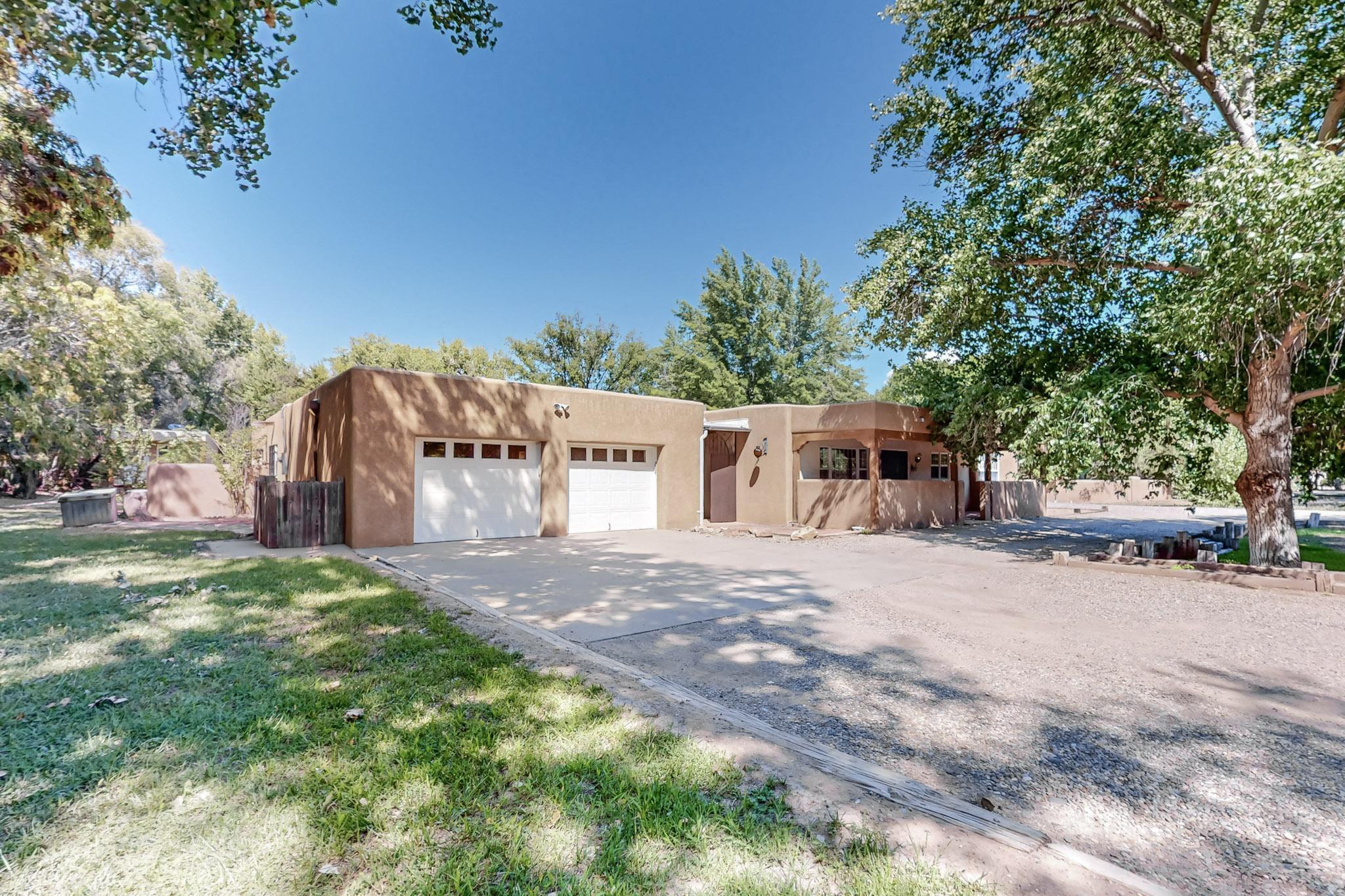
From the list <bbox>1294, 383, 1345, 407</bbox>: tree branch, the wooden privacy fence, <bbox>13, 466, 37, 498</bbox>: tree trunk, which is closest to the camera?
<bbox>1294, 383, 1345, 407</bbox>: tree branch

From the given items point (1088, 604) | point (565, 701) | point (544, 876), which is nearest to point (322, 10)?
point (565, 701)

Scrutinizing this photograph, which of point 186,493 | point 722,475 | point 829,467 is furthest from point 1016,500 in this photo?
point 186,493

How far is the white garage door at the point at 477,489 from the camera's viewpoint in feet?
37.7

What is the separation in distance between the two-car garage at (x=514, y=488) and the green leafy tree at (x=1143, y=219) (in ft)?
23.2

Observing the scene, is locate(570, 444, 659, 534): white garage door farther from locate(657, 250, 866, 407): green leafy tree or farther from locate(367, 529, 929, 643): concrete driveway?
locate(657, 250, 866, 407): green leafy tree

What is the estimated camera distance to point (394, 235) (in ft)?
75.1

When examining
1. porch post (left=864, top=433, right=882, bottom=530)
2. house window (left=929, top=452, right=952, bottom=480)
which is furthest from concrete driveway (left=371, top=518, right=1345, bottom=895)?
house window (left=929, top=452, right=952, bottom=480)

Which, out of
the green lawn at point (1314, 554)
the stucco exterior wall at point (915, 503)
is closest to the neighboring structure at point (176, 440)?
the stucco exterior wall at point (915, 503)

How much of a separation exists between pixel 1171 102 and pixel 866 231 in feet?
17.2

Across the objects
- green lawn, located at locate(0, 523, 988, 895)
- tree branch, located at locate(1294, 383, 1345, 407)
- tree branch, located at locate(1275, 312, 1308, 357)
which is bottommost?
green lawn, located at locate(0, 523, 988, 895)

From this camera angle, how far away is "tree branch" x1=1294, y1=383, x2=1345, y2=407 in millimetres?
7977

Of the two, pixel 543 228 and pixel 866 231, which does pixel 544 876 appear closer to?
pixel 866 231

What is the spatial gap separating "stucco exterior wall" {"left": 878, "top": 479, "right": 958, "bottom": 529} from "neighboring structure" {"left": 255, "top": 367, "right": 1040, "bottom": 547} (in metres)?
0.05

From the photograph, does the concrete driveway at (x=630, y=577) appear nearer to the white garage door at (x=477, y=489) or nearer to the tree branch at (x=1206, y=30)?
the white garage door at (x=477, y=489)
